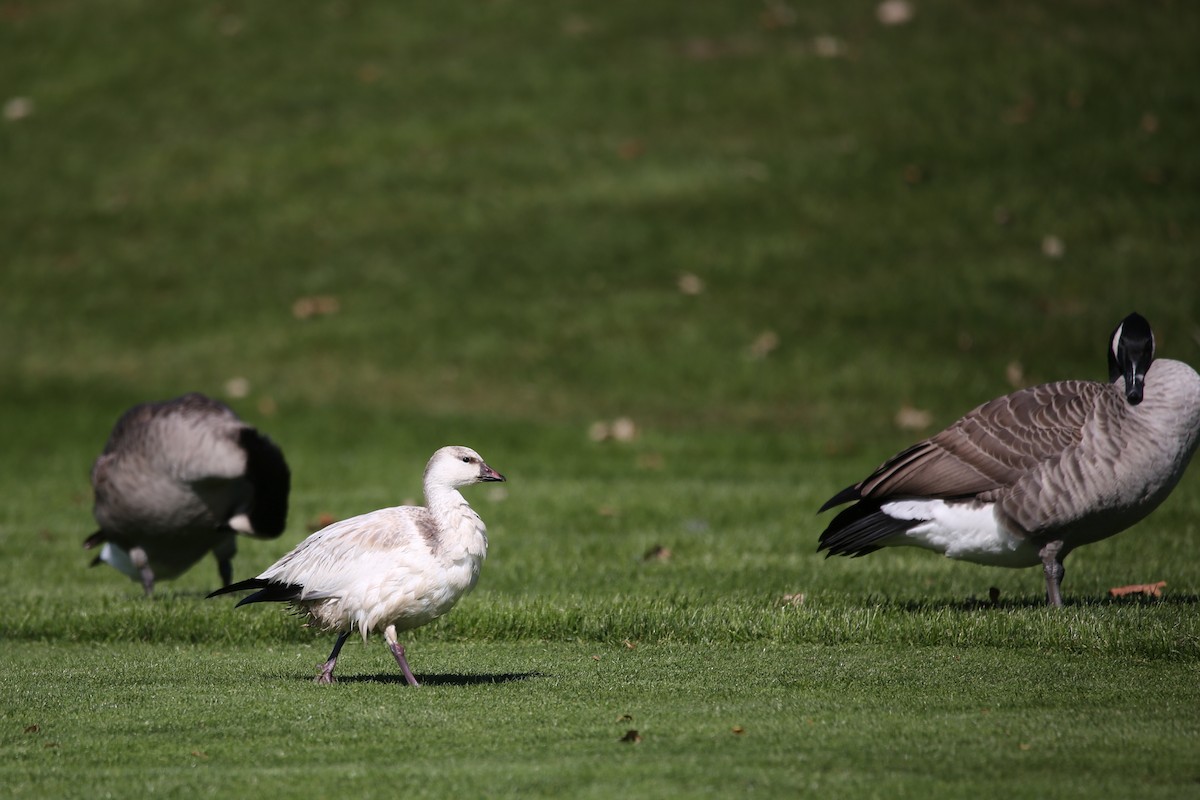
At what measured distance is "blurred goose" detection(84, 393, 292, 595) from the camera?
10352 mm

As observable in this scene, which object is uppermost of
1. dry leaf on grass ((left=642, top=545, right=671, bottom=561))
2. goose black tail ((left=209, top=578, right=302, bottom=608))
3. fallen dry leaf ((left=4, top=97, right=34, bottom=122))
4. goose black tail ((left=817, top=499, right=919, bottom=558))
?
goose black tail ((left=817, top=499, right=919, bottom=558))

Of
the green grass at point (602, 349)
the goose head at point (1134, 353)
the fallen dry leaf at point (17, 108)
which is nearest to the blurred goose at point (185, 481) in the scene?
the green grass at point (602, 349)

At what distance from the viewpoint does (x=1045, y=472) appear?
8.63 metres

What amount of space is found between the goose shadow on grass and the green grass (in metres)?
0.09

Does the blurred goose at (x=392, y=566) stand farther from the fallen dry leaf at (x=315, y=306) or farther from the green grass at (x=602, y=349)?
the fallen dry leaf at (x=315, y=306)

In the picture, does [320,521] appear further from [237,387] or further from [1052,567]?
[1052,567]

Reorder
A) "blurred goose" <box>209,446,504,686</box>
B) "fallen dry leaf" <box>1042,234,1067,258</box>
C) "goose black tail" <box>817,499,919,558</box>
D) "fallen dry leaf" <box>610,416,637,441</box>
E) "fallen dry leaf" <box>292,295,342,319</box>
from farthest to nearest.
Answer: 1. "fallen dry leaf" <box>292,295,342,319</box>
2. "fallen dry leaf" <box>1042,234,1067,258</box>
3. "fallen dry leaf" <box>610,416,637,441</box>
4. "goose black tail" <box>817,499,919,558</box>
5. "blurred goose" <box>209,446,504,686</box>

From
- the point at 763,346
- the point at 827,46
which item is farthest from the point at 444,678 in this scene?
the point at 827,46

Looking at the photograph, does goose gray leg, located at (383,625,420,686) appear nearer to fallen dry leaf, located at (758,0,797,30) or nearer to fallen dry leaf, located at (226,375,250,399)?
fallen dry leaf, located at (226,375,250,399)

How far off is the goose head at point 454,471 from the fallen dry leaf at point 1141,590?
15.8 feet

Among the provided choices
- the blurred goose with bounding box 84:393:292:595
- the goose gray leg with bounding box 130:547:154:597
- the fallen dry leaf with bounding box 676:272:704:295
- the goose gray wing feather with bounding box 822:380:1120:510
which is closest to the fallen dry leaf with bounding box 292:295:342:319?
the fallen dry leaf with bounding box 676:272:704:295

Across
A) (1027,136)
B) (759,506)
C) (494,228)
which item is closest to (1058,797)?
(759,506)

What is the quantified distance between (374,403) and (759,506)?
675cm

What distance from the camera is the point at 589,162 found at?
22.9 meters
